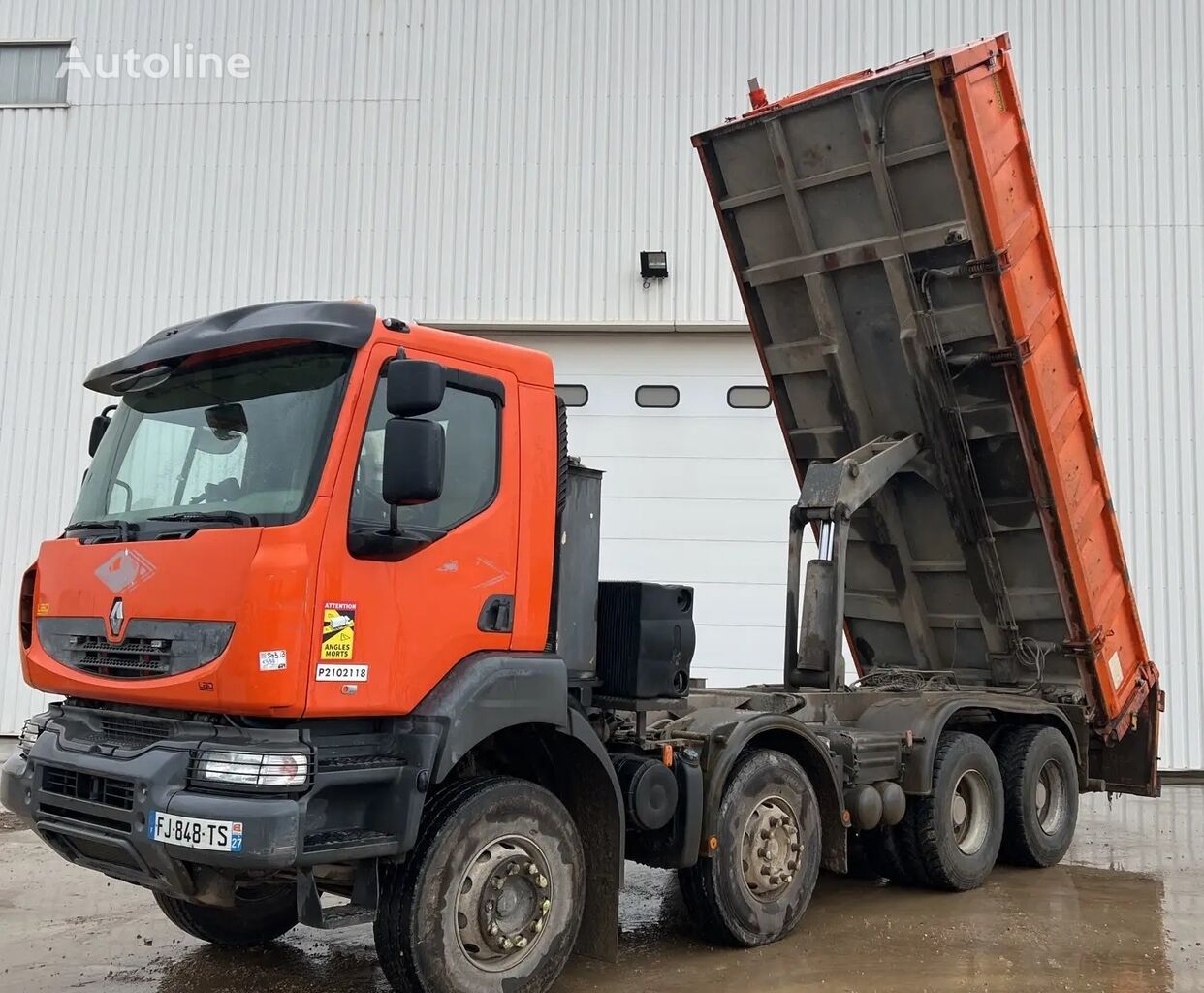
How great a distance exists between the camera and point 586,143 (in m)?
11.4

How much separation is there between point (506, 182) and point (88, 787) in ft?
28.9

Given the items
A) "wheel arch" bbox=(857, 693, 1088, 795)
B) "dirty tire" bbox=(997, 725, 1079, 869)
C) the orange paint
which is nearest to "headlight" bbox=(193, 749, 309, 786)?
the orange paint

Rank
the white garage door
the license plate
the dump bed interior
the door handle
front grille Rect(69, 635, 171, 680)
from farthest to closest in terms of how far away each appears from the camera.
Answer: the white garage door
the dump bed interior
the door handle
front grille Rect(69, 635, 171, 680)
the license plate

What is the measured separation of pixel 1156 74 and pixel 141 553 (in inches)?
444

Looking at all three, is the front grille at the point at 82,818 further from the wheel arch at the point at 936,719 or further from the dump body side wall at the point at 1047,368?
the dump body side wall at the point at 1047,368

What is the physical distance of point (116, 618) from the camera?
385 centimetres

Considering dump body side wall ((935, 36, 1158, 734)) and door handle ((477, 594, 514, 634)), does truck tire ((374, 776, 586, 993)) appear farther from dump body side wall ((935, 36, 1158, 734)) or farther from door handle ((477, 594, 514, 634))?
dump body side wall ((935, 36, 1158, 734))

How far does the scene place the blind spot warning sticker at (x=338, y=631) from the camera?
357 centimetres

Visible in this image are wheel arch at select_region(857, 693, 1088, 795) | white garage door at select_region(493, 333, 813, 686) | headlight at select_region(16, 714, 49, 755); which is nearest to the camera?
headlight at select_region(16, 714, 49, 755)

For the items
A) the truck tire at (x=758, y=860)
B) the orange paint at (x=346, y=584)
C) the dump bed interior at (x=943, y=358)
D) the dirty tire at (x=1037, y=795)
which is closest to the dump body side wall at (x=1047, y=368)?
the dump bed interior at (x=943, y=358)

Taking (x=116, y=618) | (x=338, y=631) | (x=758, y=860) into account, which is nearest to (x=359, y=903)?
(x=338, y=631)

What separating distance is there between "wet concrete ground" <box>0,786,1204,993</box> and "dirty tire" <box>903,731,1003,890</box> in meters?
0.16

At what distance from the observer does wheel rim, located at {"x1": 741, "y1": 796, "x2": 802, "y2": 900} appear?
4.96 meters

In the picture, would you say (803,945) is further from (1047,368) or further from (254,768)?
(1047,368)
